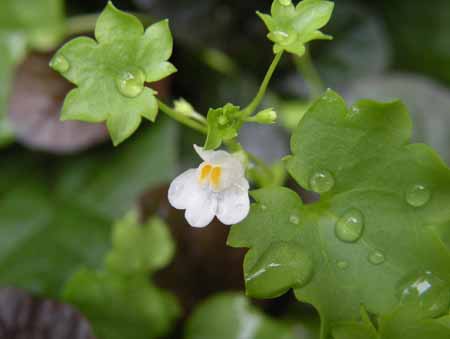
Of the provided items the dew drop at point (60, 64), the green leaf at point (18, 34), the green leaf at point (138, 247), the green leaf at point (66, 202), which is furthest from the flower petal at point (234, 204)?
the green leaf at point (18, 34)

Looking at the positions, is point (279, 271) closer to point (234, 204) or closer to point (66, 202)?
point (234, 204)

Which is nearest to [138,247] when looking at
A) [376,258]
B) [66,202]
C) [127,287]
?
[127,287]

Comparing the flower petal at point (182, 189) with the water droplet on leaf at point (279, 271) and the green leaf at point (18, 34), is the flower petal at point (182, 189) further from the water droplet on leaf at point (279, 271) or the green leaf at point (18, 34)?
the green leaf at point (18, 34)

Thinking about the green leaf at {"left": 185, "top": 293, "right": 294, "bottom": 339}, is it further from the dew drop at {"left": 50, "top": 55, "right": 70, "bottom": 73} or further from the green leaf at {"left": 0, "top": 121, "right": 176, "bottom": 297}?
the dew drop at {"left": 50, "top": 55, "right": 70, "bottom": 73}

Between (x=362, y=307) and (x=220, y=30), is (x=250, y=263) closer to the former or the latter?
(x=362, y=307)

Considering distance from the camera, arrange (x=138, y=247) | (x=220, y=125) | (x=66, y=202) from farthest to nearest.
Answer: (x=66, y=202) → (x=138, y=247) → (x=220, y=125)

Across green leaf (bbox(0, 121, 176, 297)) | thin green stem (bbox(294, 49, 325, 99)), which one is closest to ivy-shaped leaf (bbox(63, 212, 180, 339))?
green leaf (bbox(0, 121, 176, 297))
